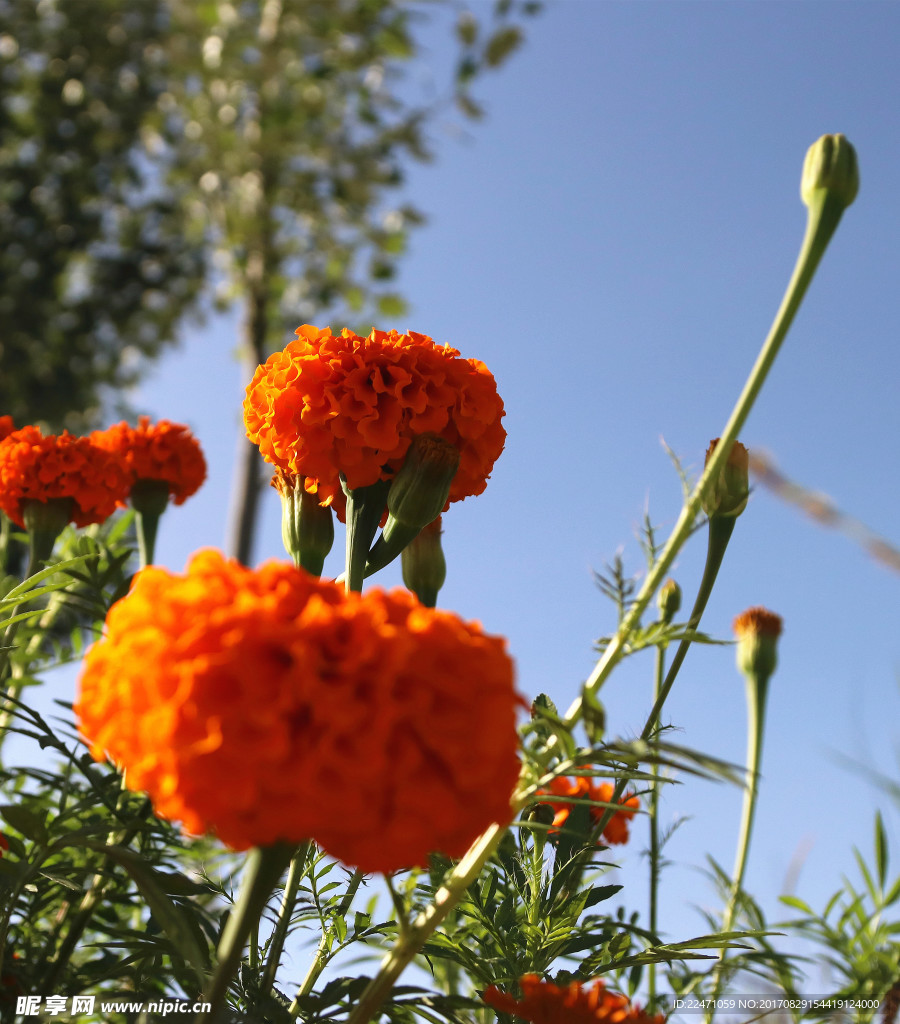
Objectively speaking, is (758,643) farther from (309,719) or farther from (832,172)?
(309,719)

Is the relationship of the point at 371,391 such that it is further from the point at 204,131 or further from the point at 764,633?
the point at 204,131

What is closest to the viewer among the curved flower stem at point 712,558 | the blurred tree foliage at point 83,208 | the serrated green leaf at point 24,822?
the serrated green leaf at point 24,822

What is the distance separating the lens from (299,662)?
335mm

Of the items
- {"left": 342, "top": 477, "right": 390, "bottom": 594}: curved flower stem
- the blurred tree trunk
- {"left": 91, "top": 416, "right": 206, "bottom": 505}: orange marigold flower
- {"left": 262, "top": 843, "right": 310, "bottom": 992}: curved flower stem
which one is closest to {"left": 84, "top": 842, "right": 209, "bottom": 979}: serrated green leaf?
{"left": 262, "top": 843, "right": 310, "bottom": 992}: curved flower stem

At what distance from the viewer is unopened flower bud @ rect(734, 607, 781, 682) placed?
100cm

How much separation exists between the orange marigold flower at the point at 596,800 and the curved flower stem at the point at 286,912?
176 millimetres

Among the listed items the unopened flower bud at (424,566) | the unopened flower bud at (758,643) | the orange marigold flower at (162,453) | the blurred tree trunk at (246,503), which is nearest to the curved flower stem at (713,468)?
the unopened flower bud at (424,566)

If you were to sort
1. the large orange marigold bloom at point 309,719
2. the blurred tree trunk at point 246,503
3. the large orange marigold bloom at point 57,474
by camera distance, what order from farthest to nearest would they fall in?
the blurred tree trunk at point 246,503
the large orange marigold bloom at point 57,474
the large orange marigold bloom at point 309,719

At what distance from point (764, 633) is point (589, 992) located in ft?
1.98

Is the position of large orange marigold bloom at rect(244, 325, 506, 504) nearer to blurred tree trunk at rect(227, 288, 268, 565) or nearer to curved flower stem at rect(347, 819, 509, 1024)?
curved flower stem at rect(347, 819, 509, 1024)

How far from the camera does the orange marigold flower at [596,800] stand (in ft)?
2.32

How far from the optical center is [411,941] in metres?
0.39

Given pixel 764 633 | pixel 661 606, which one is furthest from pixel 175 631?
pixel 764 633

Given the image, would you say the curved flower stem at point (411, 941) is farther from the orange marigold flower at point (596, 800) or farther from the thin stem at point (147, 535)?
the thin stem at point (147, 535)
